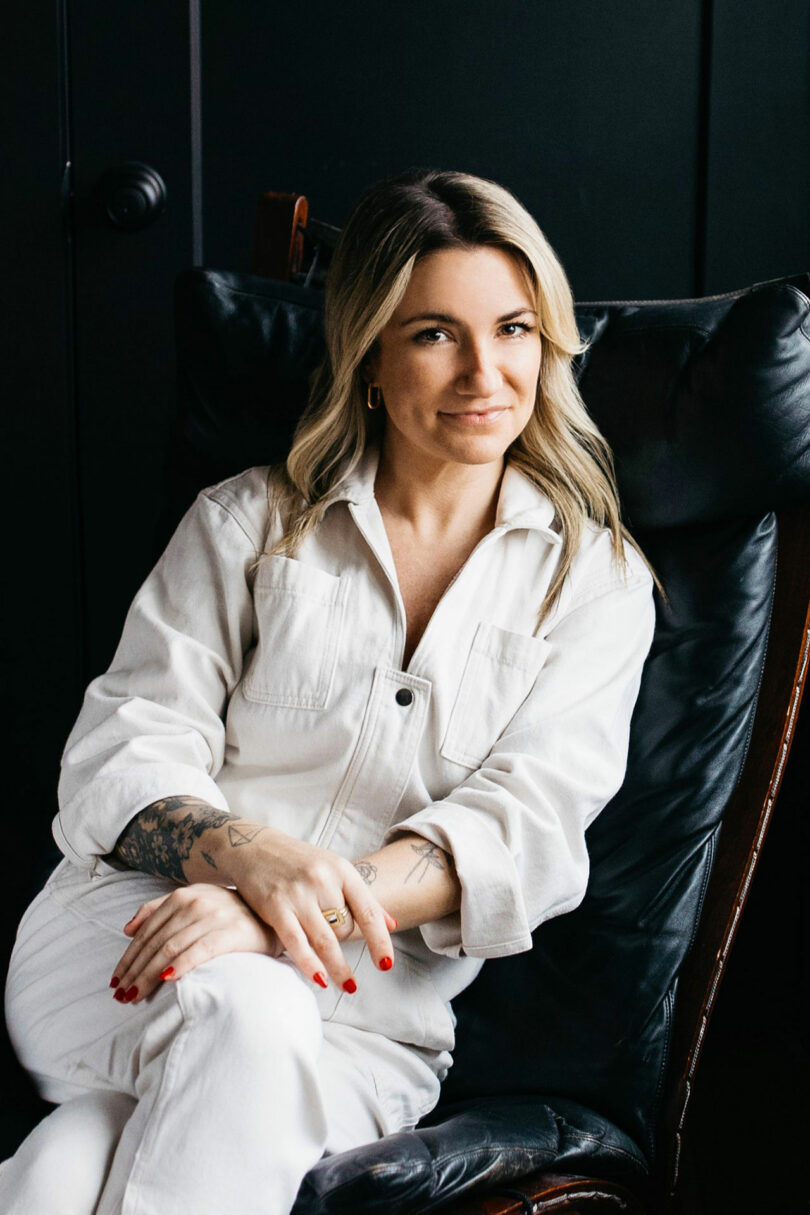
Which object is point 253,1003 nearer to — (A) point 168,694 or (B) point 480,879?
(B) point 480,879

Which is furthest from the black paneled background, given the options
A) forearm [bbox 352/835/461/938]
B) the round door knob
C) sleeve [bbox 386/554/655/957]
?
forearm [bbox 352/835/461/938]

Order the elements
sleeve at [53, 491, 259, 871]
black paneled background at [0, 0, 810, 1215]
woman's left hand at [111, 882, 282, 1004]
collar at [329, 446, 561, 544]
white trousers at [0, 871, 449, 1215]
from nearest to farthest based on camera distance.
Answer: white trousers at [0, 871, 449, 1215] → woman's left hand at [111, 882, 282, 1004] → sleeve at [53, 491, 259, 871] → collar at [329, 446, 561, 544] → black paneled background at [0, 0, 810, 1215]

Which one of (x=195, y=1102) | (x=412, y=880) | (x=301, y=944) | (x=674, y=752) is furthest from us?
(x=674, y=752)

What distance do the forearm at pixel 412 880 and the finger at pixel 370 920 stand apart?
0.04m

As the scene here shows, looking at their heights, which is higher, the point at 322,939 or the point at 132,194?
the point at 132,194

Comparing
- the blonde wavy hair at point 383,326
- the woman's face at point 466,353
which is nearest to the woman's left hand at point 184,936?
the blonde wavy hair at point 383,326

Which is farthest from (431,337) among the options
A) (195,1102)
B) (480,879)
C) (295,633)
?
(195,1102)

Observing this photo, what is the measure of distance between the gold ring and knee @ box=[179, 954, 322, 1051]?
Answer: 0.06 m

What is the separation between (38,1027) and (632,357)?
98 cm

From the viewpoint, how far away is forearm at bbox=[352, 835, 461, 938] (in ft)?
4.00

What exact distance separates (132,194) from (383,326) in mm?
950

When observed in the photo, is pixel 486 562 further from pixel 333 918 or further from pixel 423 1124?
pixel 423 1124

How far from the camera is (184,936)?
43.9 inches

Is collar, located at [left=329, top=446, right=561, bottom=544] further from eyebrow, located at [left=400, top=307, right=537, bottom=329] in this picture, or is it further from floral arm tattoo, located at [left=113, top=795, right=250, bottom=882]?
floral arm tattoo, located at [left=113, top=795, right=250, bottom=882]
